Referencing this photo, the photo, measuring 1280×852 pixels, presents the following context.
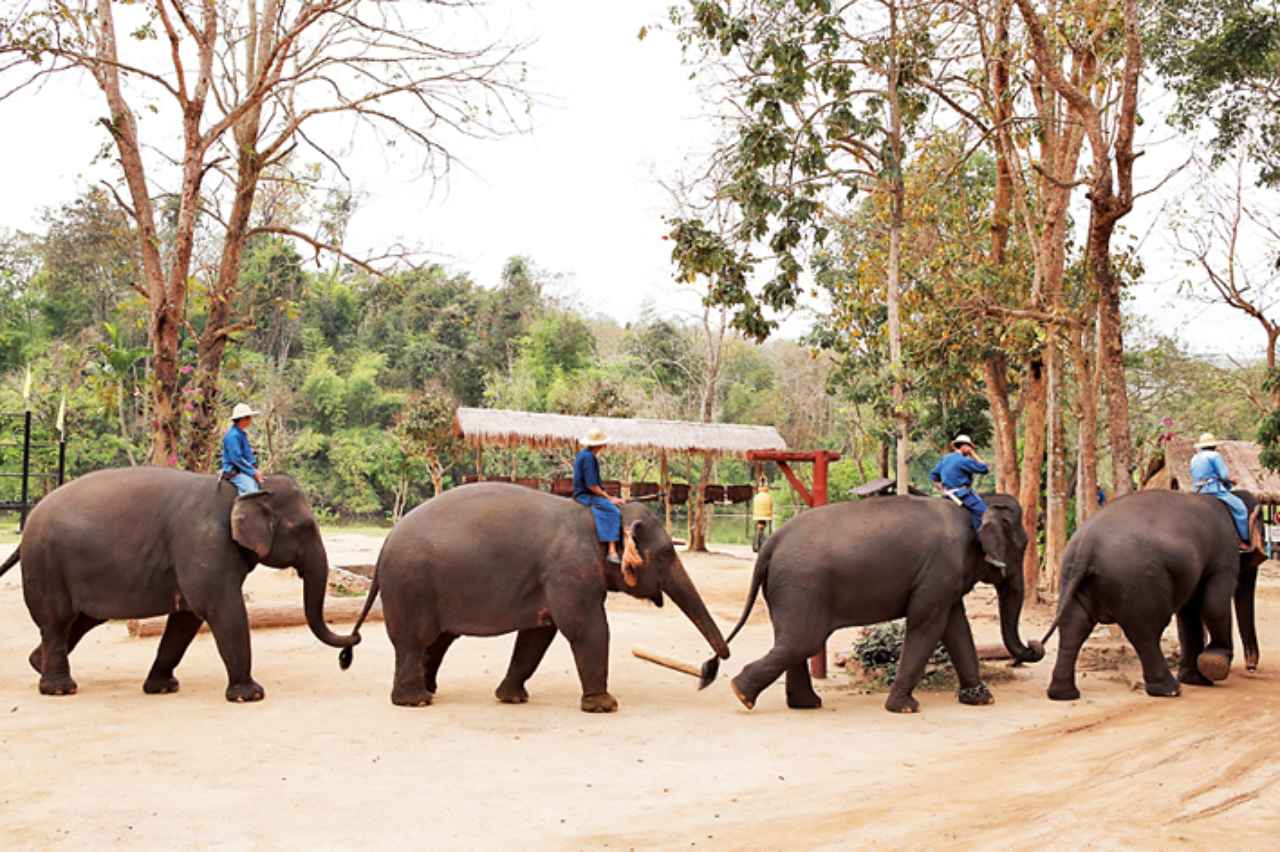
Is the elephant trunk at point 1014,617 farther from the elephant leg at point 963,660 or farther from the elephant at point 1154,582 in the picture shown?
the elephant leg at point 963,660

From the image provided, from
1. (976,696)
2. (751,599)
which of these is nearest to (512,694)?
(751,599)

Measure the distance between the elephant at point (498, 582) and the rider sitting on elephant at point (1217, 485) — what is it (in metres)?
4.62

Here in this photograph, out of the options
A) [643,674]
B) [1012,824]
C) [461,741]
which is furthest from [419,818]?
[643,674]

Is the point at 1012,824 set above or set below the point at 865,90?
below

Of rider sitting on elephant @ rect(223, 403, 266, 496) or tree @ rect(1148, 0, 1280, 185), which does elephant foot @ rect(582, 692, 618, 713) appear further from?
tree @ rect(1148, 0, 1280, 185)

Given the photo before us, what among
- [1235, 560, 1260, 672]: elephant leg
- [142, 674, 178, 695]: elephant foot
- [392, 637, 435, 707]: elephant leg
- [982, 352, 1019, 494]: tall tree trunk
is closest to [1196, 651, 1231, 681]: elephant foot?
[1235, 560, 1260, 672]: elephant leg

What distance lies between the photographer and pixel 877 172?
12.6 m

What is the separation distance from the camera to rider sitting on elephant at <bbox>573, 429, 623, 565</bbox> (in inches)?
346

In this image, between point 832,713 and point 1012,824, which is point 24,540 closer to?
point 832,713

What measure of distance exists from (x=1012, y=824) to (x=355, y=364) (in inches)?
1638

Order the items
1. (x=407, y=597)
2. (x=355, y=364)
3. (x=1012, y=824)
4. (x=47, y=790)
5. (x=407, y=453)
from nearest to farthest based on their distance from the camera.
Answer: (x=1012, y=824) → (x=47, y=790) → (x=407, y=597) → (x=407, y=453) → (x=355, y=364)

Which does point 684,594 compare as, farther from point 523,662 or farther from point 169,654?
point 169,654

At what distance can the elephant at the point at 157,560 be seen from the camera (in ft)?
28.8

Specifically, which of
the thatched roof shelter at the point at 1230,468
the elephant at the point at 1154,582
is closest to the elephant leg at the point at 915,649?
the elephant at the point at 1154,582
